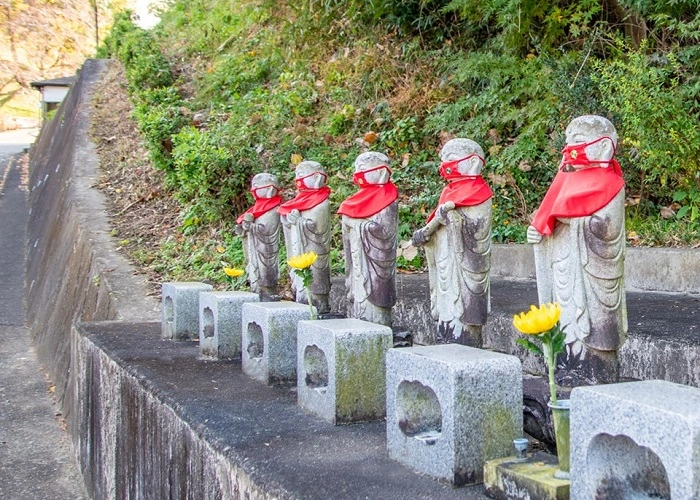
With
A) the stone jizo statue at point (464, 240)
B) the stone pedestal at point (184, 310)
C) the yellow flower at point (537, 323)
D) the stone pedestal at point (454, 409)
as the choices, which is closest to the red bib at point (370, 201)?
the stone jizo statue at point (464, 240)

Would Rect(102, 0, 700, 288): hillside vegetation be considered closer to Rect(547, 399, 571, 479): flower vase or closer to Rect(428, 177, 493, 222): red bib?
Rect(428, 177, 493, 222): red bib

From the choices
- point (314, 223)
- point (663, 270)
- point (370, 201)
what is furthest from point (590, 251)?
point (663, 270)

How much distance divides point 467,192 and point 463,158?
196 millimetres

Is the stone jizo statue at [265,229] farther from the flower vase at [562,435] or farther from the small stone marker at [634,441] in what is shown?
the small stone marker at [634,441]

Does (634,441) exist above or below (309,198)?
below

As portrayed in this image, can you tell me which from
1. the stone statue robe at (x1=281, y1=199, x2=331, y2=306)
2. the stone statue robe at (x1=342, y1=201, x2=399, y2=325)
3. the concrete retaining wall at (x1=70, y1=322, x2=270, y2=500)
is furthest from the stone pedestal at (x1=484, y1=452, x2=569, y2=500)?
the stone statue robe at (x1=281, y1=199, x2=331, y2=306)

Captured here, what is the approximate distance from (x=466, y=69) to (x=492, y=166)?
1467 millimetres

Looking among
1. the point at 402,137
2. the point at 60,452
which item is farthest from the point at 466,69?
the point at 60,452

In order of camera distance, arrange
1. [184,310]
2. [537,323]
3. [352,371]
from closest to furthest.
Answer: [537,323], [352,371], [184,310]

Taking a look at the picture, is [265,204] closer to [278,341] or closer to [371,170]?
[371,170]

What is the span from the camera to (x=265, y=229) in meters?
6.45

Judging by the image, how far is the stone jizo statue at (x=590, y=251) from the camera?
3457mm

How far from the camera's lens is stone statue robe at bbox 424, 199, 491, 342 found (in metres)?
4.30

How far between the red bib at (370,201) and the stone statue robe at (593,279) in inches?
58.2
